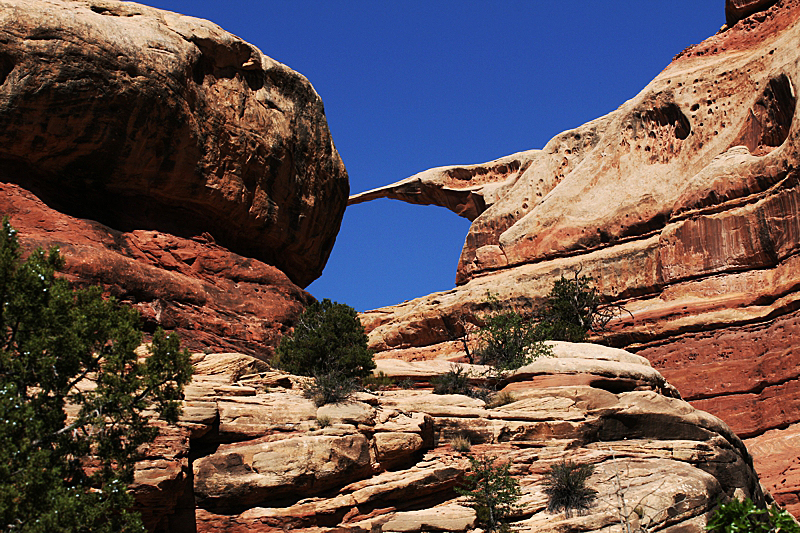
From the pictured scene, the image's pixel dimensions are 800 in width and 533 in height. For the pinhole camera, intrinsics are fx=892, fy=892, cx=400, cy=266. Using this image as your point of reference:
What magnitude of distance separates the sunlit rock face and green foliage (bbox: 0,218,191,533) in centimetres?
2145

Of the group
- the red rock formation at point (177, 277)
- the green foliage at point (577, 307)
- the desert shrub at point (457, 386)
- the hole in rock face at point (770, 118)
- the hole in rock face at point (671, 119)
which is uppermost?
the hole in rock face at point (671, 119)

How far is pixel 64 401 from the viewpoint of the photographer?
12.8 meters

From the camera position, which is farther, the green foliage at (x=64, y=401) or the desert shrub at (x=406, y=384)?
the desert shrub at (x=406, y=384)

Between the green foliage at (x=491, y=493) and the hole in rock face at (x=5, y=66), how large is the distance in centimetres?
1375

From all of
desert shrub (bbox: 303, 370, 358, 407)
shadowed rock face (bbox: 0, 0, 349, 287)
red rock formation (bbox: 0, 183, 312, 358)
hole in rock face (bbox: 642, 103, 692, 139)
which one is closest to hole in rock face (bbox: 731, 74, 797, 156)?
hole in rock face (bbox: 642, 103, 692, 139)

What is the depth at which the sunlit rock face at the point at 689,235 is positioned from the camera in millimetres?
33500

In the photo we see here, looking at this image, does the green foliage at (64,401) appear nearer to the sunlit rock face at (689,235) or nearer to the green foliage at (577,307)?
the sunlit rock face at (689,235)

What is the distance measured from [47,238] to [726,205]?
27786 mm

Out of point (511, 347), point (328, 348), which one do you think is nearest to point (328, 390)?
point (328, 348)

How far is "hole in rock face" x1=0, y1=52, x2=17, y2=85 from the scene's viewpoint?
20587mm

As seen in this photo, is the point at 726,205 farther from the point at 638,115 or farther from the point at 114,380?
the point at 114,380

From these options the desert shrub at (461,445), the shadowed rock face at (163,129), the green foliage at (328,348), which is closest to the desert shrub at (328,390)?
the green foliage at (328,348)

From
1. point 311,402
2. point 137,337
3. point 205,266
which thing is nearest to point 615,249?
point 205,266

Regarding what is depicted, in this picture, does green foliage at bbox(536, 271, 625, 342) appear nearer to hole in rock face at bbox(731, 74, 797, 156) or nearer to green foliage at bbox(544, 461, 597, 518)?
hole in rock face at bbox(731, 74, 797, 156)
